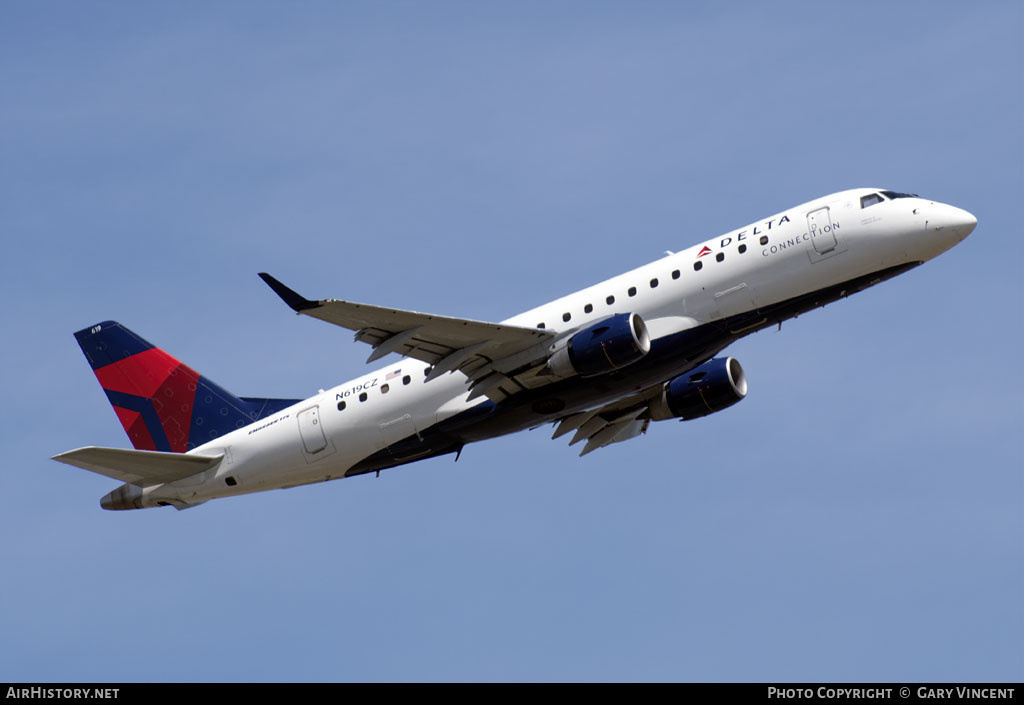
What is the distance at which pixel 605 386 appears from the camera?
45812 mm

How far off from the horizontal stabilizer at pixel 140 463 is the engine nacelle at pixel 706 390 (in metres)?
16.5

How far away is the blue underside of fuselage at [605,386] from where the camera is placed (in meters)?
45.0

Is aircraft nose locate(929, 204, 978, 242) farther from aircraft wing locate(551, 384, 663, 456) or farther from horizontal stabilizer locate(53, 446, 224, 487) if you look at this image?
horizontal stabilizer locate(53, 446, 224, 487)

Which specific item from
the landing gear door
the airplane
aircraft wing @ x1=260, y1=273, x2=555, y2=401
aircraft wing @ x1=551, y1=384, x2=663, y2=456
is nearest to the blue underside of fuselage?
the airplane

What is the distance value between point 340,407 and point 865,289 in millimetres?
18159

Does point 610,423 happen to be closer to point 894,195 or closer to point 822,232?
point 822,232

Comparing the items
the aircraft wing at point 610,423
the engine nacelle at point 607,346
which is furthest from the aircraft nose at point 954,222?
the aircraft wing at point 610,423

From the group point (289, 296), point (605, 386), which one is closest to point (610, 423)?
point (605, 386)

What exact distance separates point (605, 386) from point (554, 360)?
2.00 meters

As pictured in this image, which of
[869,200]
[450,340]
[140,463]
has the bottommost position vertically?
[140,463]

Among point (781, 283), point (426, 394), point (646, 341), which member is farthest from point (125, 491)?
point (781, 283)

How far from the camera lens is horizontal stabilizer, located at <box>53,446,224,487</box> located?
1882 inches

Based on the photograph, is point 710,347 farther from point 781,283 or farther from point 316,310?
point 316,310

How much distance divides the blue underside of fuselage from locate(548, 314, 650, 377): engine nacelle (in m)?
1.15
